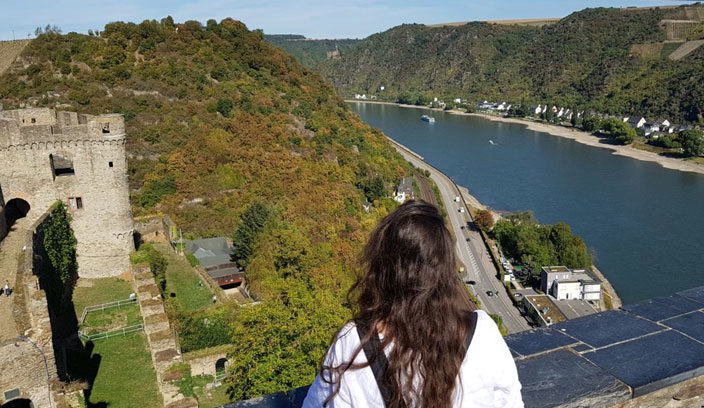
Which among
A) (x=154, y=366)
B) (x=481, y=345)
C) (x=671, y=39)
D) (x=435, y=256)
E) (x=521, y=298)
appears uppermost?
(x=671, y=39)

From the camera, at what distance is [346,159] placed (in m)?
36.0

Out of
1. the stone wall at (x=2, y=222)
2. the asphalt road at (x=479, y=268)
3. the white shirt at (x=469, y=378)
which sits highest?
the white shirt at (x=469, y=378)

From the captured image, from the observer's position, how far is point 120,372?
32.7ft

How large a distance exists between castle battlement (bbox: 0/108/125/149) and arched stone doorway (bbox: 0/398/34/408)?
6.80m

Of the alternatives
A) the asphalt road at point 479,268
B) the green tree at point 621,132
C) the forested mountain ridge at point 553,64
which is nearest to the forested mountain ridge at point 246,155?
the asphalt road at point 479,268

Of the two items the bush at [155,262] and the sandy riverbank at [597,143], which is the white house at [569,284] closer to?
the bush at [155,262]

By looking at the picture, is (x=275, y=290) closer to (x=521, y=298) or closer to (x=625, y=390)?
(x=625, y=390)

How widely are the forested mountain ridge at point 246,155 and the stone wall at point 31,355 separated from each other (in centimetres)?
340

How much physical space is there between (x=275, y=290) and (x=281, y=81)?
35.4m

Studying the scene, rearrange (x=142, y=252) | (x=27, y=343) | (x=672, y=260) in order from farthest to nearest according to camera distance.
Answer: (x=672, y=260) → (x=142, y=252) → (x=27, y=343)

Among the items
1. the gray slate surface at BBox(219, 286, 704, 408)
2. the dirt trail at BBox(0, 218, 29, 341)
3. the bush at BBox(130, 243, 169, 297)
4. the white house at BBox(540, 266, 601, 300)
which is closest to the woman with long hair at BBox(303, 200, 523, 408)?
the gray slate surface at BBox(219, 286, 704, 408)

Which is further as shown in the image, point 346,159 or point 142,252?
point 346,159

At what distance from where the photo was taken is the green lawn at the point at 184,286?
1351cm

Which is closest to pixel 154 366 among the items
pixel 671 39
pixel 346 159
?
pixel 346 159
